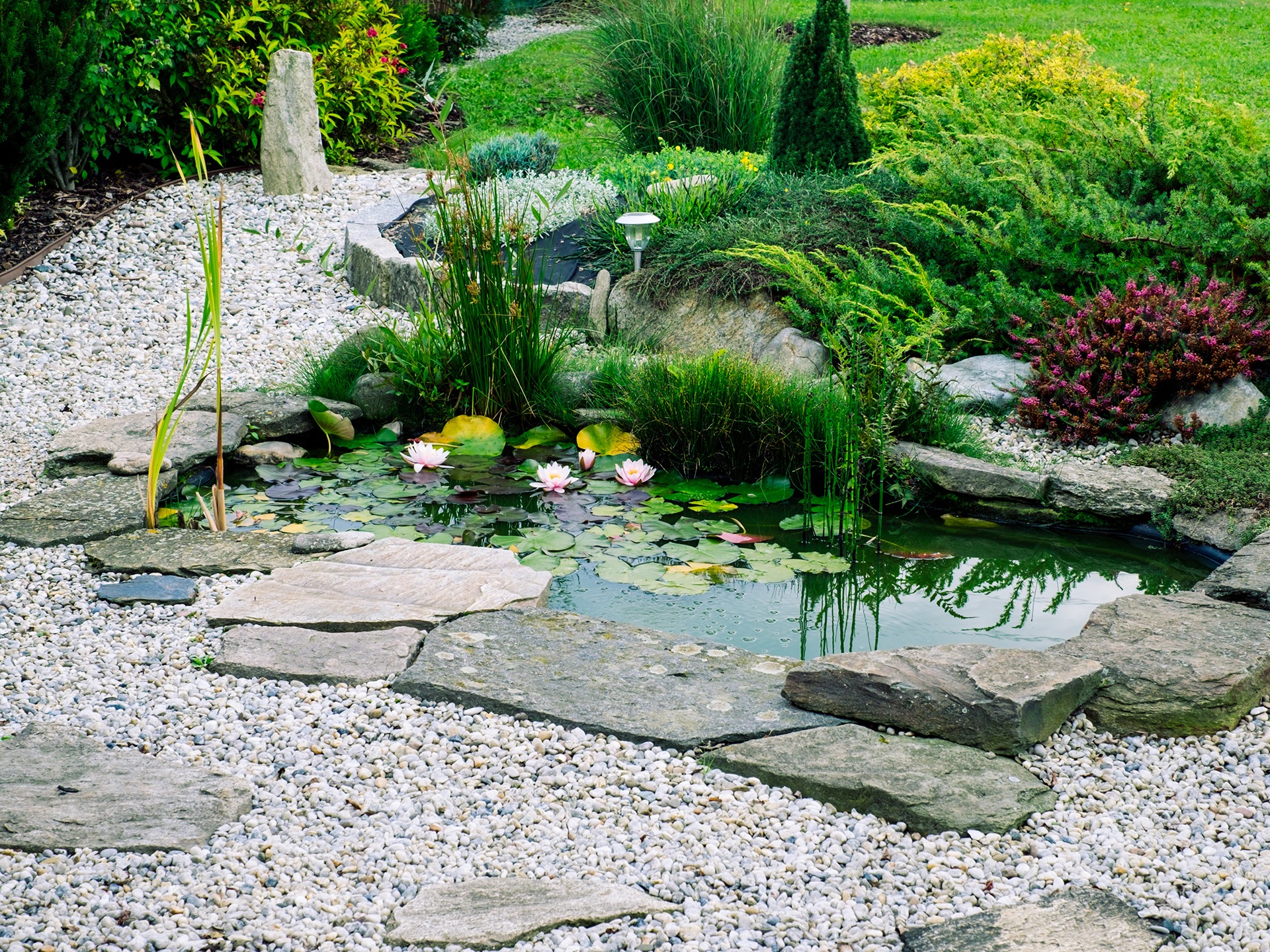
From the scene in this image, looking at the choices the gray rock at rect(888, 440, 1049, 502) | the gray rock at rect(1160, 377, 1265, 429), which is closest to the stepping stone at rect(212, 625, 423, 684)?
the gray rock at rect(888, 440, 1049, 502)

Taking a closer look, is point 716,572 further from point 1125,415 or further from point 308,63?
point 308,63

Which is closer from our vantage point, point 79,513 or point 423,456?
point 79,513

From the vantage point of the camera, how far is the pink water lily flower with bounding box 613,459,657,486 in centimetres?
435

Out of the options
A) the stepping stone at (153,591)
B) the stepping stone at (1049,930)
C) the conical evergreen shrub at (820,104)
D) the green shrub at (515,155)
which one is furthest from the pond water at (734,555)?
the green shrub at (515,155)

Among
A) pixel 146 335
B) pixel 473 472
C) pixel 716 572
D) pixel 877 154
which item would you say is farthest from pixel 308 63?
pixel 716 572

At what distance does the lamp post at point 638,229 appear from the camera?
539 cm

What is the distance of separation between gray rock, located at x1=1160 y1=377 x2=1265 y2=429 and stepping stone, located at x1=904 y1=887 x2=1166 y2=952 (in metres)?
2.90

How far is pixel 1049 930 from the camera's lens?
6.43 feet

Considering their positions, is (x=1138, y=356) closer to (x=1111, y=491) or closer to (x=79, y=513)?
(x=1111, y=491)

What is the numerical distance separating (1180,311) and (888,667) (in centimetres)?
265

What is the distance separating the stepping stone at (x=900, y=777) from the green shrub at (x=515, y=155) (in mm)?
5704

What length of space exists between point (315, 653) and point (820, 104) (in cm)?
477

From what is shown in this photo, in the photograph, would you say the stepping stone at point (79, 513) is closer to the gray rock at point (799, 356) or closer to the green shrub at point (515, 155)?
the gray rock at point (799, 356)

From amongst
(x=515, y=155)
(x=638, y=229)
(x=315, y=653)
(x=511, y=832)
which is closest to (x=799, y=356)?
(x=638, y=229)
